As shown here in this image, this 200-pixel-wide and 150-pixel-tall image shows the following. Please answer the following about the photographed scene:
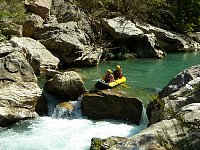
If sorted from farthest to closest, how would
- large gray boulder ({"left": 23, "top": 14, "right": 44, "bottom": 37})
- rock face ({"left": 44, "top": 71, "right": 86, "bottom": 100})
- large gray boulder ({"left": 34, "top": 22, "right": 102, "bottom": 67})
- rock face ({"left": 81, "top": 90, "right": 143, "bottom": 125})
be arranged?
large gray boulder ({"left": 23, "top": 14, "right": 44, "bottom": 37}), large gray boulder ({"left": 34, "top": 22, "right": 102, "bottom": 67}), rock face ({"left": 44, "top": 71, "right": 86, "bottom": 100}), rock face ({"left": 81, "top": 90, "right": 143, "bottom": 125})

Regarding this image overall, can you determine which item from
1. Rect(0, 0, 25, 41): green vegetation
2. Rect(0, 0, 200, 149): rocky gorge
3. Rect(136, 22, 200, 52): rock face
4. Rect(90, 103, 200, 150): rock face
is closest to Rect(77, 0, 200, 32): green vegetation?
Rect(0, 0, 200, 149): rocky gorge

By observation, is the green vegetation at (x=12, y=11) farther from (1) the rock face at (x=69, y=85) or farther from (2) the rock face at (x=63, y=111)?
(2) the rock face at (x=63, y=111)

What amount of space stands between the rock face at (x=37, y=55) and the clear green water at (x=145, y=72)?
137 centimetres

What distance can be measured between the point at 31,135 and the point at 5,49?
5013 mm

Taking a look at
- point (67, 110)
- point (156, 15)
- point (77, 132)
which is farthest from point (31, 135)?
point (156, 15)

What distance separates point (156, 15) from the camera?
2838cm

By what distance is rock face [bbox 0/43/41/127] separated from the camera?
10.4 meters

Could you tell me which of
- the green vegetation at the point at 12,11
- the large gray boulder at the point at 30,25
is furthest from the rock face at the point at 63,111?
the large gray boulder at the point at 30,25

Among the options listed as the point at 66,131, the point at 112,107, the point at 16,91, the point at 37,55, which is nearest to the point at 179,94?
the point at 112,107

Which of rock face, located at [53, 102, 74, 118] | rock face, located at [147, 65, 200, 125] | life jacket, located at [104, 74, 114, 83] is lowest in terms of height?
rock face, located at [53, 102, 74, 118]

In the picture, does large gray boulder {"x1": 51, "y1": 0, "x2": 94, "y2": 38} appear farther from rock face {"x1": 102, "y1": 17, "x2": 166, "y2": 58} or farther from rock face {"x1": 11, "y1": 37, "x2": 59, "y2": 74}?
rock face {"x1": 11, "y1": 37, "x2": 59, "y2": 74}

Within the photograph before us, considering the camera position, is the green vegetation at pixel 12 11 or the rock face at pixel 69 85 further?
the green vegetation at pixel 12 11

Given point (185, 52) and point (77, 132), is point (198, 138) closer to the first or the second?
point (77, 132)

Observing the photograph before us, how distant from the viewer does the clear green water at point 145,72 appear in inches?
548
